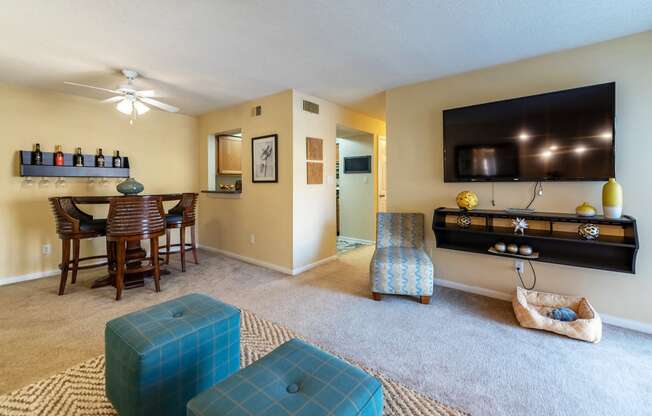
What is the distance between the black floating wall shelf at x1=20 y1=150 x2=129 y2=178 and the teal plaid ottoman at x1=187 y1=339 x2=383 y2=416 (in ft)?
12.8

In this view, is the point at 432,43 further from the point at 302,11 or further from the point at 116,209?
the point at 116,209

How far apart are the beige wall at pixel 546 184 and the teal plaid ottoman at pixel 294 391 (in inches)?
92.9

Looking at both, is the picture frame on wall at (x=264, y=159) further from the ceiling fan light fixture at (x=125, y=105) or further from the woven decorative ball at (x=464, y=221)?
the woven decorative ball at (x=464, y=221)

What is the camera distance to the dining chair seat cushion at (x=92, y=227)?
2767mm

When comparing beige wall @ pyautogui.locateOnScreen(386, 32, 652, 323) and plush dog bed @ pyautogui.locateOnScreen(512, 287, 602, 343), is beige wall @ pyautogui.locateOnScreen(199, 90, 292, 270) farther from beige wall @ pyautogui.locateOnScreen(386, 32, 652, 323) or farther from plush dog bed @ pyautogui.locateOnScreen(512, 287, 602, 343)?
plush dog bed @ pyautogui.locateOnScreen(512, 287, 602, 343)

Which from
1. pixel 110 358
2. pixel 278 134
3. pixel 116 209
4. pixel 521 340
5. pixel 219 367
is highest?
pixel 278 134

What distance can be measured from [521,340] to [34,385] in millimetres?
3044

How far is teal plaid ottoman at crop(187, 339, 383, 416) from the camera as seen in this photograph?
92 cm

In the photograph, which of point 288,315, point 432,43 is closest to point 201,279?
point 288,315

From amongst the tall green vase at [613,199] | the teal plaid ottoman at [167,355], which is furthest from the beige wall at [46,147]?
the tall green vase at [613,199]

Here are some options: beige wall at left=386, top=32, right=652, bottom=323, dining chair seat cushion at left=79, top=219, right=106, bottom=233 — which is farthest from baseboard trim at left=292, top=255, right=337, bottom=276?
dining chair seat cushion at left=79, top=219, right=106, bottom=233

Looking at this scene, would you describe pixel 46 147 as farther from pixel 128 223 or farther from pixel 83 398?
pixel 83 398

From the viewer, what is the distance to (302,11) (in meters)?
1.90

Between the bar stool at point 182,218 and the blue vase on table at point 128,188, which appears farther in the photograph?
the bar stool at point 182,218
